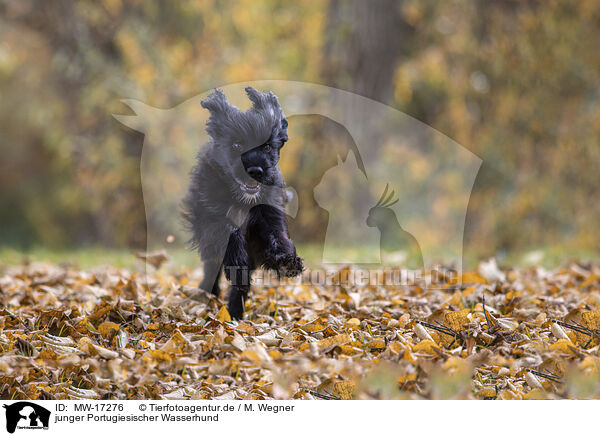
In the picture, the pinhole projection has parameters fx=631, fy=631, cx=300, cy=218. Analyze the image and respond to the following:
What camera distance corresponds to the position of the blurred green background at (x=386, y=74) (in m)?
11.1

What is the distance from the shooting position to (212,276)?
3885 millimetres

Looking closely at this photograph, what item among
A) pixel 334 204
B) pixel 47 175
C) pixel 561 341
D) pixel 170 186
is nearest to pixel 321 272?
pixel 334 204

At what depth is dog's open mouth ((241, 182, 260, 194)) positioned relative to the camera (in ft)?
10.8

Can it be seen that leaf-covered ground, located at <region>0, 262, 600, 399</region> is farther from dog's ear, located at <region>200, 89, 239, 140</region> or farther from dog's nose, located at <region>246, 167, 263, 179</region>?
dog's ear, located at <region>200, 89, 239, 140</region>

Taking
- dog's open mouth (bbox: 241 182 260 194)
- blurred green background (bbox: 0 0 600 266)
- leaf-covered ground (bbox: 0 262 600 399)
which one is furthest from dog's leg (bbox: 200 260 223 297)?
blurred green background (bbox: 0 0 600 266)

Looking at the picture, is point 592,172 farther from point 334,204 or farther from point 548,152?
point 334,204

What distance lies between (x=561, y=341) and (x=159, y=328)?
208 cm

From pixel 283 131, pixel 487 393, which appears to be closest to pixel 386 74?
pixel 283 131

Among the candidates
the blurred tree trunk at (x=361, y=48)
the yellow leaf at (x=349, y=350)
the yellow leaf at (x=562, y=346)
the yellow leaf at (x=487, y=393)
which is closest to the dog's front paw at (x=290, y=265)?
the yellow leaf at (x=349, y=350)
